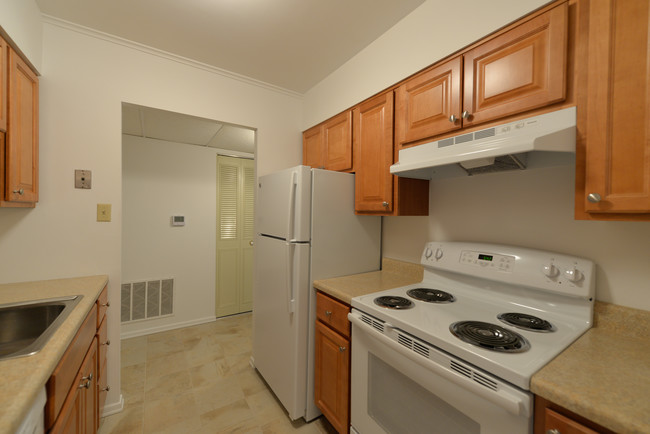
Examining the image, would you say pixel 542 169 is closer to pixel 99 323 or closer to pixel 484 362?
pixel 484 362

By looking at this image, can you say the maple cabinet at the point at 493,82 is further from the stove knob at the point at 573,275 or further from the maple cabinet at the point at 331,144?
the stove knob at the point at 573,275

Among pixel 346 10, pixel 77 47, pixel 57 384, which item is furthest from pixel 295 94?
pixel 57 384

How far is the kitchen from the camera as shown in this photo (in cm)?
114

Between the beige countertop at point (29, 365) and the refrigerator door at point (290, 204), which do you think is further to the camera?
the refrigerator door at point (290, 204)

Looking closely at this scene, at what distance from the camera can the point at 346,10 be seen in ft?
4.95

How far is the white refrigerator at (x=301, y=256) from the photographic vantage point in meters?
1.68

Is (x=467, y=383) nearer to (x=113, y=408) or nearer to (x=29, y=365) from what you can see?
(x=29, y=365)

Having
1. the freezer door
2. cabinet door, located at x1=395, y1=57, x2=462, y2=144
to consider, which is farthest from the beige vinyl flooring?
cabinet door, located at x1=395, y1=57, x2=462, y2=144

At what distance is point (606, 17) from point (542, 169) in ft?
1.90

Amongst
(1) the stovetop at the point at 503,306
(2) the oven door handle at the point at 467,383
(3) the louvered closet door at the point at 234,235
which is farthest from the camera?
(3) the louvered closet door at the point at 234,235

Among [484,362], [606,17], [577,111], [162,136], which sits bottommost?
[484,362]

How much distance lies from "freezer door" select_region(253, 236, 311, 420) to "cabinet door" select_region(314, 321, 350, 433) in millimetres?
104

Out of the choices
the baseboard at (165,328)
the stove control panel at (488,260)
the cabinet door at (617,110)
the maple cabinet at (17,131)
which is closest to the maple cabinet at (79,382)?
the maple cabinet at (17,131)

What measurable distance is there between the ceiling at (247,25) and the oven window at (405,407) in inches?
73.4
